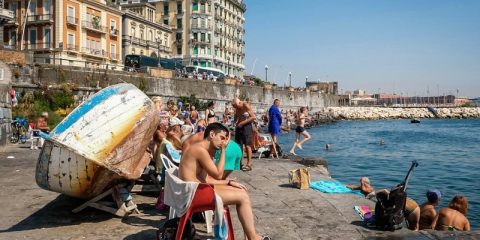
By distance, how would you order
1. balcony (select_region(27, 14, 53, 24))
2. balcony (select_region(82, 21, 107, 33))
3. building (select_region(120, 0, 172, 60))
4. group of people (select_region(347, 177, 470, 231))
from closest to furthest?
group of people (select_region(347, 177, 470, 231))
balcony (select_region(27, 14, 53, 24))
balcony (select_region(82, 21, 107, 33))
building (select_region(120, 0, 172, 60))

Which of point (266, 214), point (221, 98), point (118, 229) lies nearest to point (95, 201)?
point (118, 229)

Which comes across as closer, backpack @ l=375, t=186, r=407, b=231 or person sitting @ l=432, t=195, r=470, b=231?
backpack @ l=375, t=186, r=407, b=231

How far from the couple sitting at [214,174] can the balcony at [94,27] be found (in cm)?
4575

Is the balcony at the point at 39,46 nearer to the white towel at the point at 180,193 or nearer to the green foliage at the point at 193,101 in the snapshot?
the green foliage at the point at 193,101

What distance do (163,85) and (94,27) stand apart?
14.6 m

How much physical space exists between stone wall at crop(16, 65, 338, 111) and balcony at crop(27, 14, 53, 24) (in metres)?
13.7

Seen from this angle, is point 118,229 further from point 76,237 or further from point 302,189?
point 302,189

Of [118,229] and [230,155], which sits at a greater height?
[230,155]

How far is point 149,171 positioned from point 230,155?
2.19m

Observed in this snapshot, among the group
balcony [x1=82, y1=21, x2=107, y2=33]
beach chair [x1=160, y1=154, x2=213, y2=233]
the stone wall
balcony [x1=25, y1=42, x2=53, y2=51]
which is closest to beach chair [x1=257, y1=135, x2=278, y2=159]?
beach chair [x1=160, y1=154, x2=213, y2=233]

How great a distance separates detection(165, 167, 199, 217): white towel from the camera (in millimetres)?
4648

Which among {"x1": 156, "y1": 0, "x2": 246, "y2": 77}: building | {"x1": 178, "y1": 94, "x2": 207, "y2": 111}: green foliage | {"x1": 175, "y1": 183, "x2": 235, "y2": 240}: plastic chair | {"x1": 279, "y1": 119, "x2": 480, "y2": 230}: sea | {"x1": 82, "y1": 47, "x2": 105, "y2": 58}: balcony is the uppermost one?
{"x1": 156, "y1": 0, "x2": 246, "y2": 77}: building

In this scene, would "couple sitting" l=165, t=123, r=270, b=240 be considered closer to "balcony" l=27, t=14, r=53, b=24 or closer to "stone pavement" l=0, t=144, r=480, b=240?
"stone pavement" l=0, t=144, r=480, b=240

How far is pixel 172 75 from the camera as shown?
41.4m
